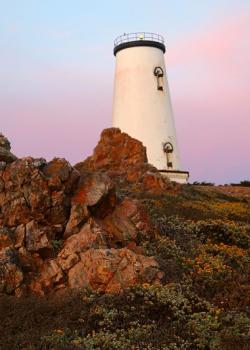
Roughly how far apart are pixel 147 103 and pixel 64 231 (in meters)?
27.9

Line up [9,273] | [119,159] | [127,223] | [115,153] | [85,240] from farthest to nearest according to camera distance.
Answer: [115,153] → [119,159] → [127,223] → [85,240] → [9,273]

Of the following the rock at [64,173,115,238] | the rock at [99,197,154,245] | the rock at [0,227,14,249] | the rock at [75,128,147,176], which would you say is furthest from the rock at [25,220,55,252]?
the rock at [75,128,147,176]

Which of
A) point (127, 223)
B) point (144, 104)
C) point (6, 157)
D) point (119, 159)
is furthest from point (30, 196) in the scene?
point (144, 104)

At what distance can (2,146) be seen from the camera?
17828 millimetres

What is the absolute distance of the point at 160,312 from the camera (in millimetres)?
11984

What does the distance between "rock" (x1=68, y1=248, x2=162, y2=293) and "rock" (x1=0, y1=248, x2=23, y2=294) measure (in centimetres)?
121

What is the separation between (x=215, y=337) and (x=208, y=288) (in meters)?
3.25

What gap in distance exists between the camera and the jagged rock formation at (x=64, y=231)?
13.1m

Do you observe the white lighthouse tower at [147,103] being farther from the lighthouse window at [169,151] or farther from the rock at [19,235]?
the rock at [19,235]

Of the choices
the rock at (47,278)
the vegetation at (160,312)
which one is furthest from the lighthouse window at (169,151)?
the rock at (47,278)

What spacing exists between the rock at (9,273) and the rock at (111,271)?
3.98ft

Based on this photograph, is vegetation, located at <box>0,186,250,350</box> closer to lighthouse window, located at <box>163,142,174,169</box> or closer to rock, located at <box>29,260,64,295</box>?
rock, located at <box>29,260,64,295</box>

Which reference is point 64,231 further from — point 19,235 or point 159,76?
point 159,76

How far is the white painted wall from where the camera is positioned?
41406 millimetres
